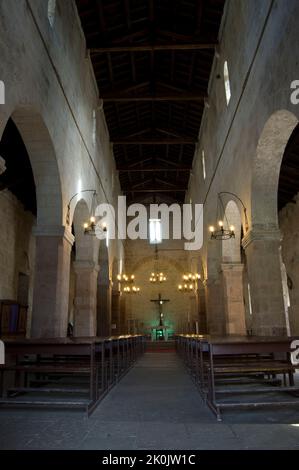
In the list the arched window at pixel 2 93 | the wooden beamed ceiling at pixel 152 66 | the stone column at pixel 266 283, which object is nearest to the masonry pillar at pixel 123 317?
the wooden beamed ceiling at pixel 152 66

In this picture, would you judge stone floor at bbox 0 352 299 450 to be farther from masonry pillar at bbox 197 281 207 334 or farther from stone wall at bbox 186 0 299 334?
masonry pillar at bbox 197 281 207 334

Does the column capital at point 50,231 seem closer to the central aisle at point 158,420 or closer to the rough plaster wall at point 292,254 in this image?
the central aisle at point 158,420

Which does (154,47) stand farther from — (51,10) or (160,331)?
(160,331)

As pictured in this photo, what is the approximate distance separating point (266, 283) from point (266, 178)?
2325 mm

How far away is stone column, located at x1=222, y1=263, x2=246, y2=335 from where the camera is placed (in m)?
11.7

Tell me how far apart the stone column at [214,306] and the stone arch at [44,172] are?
8.33 m

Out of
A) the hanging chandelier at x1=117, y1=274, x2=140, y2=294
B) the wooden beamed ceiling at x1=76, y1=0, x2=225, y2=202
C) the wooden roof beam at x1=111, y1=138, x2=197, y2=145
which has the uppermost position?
the wooden beamed ceiling at x1=76, y1=0, x2=225, y2=202

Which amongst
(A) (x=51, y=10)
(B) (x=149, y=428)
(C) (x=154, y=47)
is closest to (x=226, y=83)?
(C) (x=154, y=47)

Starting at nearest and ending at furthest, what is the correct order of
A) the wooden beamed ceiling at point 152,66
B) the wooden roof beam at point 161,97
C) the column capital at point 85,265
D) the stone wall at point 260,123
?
the stone wall at point 260,123 → the wooden beamed ceiling at point 152,66 → the column capital at point 85,265 → the wooden roof beam at point 161,97

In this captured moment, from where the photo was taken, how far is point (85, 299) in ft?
40.5

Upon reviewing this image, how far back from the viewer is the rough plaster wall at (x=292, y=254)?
14.3 metres

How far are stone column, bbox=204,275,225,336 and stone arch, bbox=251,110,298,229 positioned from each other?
6757 mm

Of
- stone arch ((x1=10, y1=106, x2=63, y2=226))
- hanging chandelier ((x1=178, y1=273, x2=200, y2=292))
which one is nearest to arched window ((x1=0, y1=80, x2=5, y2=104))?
stone arch ((x1=10, y1=106, x2=63, y2=226))
